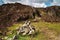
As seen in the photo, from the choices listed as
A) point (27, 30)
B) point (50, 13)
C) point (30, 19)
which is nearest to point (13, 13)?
point (30, 19)

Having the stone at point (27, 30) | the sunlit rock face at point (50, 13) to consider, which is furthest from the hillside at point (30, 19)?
the stone at point (27, 30)

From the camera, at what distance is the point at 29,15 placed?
890 inches

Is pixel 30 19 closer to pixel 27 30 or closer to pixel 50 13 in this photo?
pixel 50 13

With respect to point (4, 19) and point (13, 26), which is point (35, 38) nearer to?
point (13, 26)

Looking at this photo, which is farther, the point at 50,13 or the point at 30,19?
the point at 50,13

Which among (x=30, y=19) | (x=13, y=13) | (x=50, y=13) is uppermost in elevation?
(x=13, y=13)

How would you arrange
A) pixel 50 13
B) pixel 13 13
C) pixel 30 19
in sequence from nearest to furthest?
pixel 30 19, pixel 13 13, pixel 50 13

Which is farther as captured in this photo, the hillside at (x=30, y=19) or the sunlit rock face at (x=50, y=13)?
the sunlit rock face at (x=50, y=13)

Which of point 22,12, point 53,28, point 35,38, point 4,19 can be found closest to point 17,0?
point 22,12

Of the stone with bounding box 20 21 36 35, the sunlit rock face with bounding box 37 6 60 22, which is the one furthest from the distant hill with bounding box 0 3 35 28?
the stone with bounding box 20 21 36 35

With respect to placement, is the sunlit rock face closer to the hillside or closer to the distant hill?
the hillside

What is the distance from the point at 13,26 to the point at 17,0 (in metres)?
7.75

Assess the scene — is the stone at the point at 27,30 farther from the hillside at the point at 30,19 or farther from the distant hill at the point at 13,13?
the distant hill at the point at 13,13

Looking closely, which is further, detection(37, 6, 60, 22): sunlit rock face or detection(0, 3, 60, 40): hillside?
detection(37, 6, 60, 22): sunlit rock face
